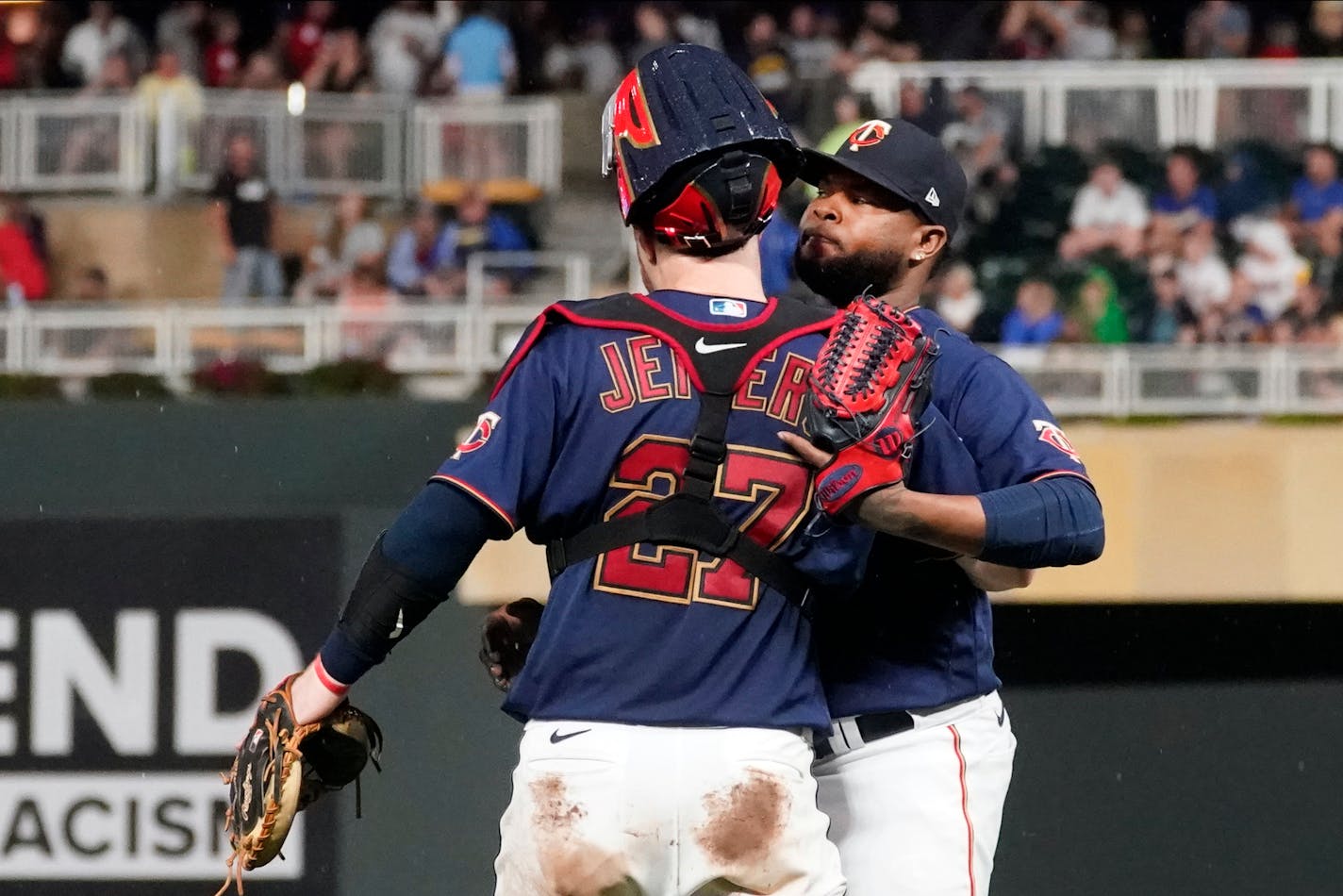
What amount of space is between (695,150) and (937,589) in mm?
1042

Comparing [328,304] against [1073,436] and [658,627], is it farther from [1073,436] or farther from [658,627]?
[658,627]

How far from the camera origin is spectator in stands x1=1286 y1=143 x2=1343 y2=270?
A: 8453mm

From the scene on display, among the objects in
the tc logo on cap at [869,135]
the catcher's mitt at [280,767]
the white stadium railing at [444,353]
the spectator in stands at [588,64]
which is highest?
the spectator in stands at [588,64]

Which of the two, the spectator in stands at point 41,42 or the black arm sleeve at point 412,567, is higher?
the spectator in stands at point 41,42

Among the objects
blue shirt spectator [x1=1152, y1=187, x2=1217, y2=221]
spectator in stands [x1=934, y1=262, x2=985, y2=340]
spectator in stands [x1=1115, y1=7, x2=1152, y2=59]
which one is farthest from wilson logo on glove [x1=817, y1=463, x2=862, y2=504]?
spectator in stands [x1=1115, y1=7, x2=1152, y2=59]

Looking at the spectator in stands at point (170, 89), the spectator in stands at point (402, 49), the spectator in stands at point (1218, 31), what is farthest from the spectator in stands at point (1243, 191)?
the spectator in stands at point (170, 89)

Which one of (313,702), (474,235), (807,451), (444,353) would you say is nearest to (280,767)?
(313,702)

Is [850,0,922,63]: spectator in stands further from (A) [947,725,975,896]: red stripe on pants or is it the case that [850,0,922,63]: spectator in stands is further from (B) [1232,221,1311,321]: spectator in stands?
(A) [947,725,975,896]: red stripe on pants

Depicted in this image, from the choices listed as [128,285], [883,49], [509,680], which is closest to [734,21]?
[883,49]

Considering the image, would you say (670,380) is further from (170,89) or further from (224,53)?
(224,53)

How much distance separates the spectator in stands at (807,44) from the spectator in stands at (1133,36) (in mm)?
1586

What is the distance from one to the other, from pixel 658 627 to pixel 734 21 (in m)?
9.04

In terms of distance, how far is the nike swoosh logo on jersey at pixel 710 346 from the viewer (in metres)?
2.82

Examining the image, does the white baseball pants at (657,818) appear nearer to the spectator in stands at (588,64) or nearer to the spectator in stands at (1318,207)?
the spectator in stands at (1318,207)
